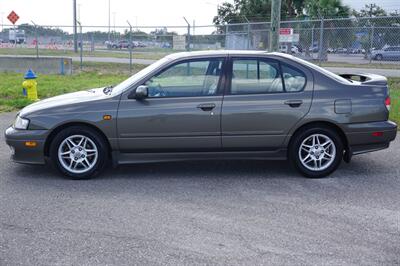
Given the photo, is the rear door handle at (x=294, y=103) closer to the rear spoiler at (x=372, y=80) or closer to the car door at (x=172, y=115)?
the car door at (x=172, y=115)

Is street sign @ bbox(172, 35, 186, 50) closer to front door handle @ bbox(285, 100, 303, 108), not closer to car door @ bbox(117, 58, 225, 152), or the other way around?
car door @ bbox(117, 58, 225, 152)

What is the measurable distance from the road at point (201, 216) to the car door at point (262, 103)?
53 centimetres

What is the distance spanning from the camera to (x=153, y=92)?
580cm

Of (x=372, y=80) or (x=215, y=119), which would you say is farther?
(x=372, y=80)

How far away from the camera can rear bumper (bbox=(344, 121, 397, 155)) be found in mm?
5883

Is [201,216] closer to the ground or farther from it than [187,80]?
closer to the ground

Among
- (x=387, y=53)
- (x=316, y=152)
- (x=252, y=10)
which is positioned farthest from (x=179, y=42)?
(x=252, y=10)

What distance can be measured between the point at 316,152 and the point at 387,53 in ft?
62.2

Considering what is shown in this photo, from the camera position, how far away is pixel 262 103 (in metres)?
5.79

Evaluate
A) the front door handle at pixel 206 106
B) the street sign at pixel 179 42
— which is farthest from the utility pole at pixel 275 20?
the street sign at pixel 179 42

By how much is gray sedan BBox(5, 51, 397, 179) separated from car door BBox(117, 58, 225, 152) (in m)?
0.01

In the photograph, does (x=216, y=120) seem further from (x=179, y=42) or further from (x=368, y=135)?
(x=179, y=42)

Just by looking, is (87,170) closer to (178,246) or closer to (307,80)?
(178,246)

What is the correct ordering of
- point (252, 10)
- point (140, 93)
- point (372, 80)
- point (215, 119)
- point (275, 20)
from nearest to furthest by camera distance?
point (140, 93), point (215, 119), point (372, 80), point (275, 20), point (252, 10)
